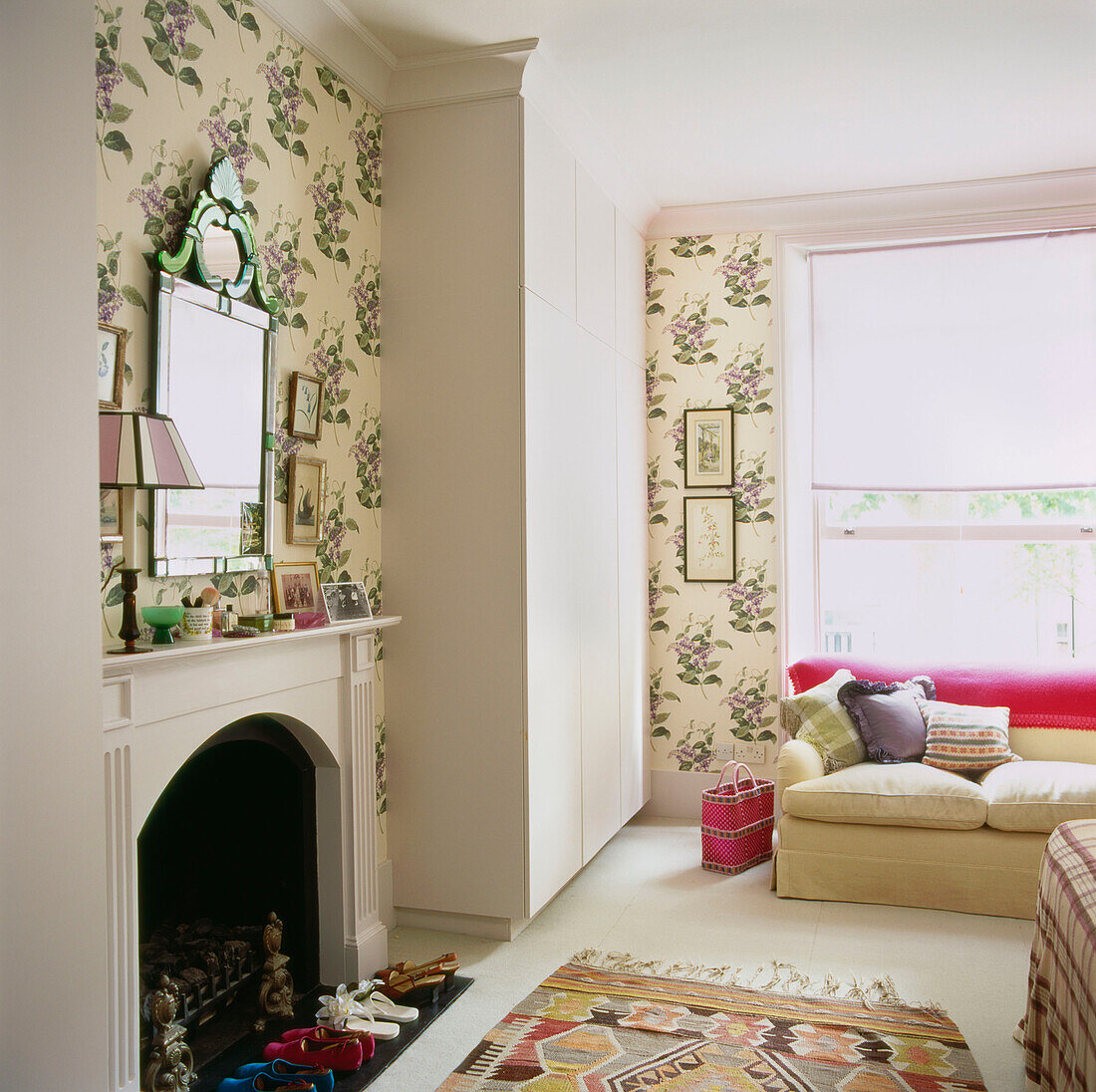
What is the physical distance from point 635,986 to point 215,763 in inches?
51.8

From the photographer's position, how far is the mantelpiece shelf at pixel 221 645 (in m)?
1.88

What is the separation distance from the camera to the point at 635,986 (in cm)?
278

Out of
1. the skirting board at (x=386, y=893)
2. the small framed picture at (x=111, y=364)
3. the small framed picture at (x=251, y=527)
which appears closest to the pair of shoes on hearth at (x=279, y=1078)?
the skirting board at (x=386, y=893)

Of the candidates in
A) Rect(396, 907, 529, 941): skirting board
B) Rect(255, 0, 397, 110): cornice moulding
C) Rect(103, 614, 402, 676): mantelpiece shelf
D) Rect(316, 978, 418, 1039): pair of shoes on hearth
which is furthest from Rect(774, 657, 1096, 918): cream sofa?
Rect(255, 0, 397, 110): cornice moulding

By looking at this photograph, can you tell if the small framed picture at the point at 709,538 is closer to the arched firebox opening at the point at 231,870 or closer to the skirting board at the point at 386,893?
the skirting board at the point at 386,893

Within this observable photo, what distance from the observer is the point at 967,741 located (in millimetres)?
3709

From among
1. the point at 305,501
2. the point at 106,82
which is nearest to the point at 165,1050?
the point at 305,501

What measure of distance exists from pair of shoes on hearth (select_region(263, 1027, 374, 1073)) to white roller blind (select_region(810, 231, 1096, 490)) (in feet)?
10.3

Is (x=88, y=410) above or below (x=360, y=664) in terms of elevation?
above

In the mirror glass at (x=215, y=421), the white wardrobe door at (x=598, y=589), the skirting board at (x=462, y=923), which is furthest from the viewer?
the white wardrobe door at (x=598, y=589)

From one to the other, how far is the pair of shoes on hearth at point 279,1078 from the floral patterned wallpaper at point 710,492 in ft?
8.77

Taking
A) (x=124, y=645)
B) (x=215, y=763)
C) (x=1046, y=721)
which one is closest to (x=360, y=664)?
(x=215, y=763)

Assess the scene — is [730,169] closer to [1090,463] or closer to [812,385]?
[812,385]

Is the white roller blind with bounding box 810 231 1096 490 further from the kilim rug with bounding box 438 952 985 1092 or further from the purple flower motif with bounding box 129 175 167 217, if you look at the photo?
the purple flower motif with bounding box 129 175 167 217
